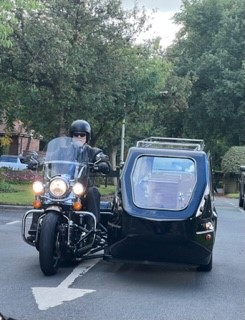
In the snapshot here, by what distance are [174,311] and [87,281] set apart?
1652 millimetres

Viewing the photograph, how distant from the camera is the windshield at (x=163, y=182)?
827 cm

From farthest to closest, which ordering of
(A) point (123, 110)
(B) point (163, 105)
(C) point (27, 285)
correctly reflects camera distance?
(B) point (163, 105) → (A) point (123, 110) → (C) point (27, 285)

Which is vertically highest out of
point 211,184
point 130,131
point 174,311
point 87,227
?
point 130,131

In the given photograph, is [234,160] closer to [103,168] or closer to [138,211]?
[103,168]

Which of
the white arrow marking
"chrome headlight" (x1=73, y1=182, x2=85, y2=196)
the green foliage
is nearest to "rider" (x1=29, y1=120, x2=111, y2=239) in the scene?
"chrome headlight" (x1=73, y1=182, x2=85, y2=196)

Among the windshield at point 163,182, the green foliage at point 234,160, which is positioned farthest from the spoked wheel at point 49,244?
the green foliage at point 234,160

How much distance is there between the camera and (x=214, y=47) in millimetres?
47625

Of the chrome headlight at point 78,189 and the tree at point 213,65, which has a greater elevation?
the tree at point 213,65

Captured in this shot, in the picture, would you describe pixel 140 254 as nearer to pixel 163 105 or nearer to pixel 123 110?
pixel 123 110

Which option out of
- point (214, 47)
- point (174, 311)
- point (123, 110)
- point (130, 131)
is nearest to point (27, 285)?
point (174, 311)

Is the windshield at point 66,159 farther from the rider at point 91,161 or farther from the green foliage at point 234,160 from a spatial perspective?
the green foliage at point 234,160

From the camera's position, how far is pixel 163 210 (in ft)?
26.7

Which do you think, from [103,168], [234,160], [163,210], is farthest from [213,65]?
[163,210]

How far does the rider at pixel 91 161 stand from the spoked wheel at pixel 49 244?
0.48 metres
